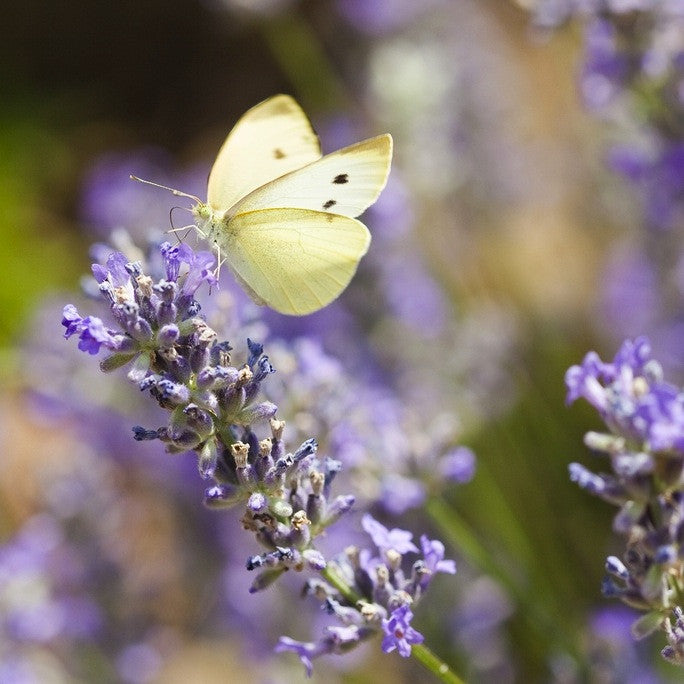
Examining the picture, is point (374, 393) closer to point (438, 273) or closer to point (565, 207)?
point (438, 273)

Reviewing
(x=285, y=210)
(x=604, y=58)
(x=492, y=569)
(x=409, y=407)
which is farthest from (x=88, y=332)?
(x=604, y=58)

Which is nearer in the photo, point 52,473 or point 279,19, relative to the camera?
point 52,473

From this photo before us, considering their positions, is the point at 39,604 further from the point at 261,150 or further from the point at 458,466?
the point at 261,150

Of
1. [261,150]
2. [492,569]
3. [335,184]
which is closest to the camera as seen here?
[335,184]

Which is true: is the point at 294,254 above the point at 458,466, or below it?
above

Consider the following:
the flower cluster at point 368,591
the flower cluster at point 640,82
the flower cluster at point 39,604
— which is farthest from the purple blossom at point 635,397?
the flower cluster at point 39,604

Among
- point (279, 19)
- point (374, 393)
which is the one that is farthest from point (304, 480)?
point (279, 19)

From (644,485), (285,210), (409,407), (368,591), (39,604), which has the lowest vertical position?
(39,604)

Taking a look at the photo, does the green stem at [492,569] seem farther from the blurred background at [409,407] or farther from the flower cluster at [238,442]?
the flower cluster at [238,442]
